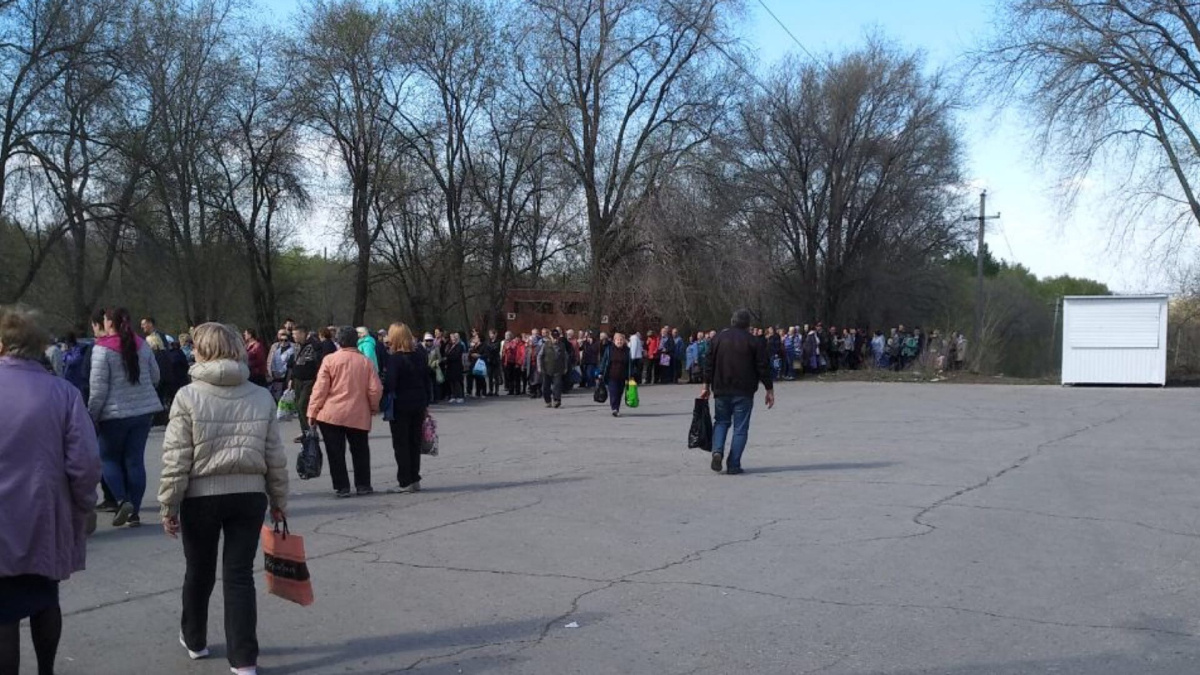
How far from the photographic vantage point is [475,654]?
5469 mm

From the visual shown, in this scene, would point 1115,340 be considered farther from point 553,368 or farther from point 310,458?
point 310,458

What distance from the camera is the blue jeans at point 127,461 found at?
28.8 feet

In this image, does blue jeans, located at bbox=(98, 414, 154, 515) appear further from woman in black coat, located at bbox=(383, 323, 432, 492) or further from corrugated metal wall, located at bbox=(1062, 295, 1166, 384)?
corrugated metal wall, located at bbox=(1062, 295, 1166, 384)

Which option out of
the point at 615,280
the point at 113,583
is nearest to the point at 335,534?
the point at 113,583

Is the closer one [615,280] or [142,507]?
[142,507]

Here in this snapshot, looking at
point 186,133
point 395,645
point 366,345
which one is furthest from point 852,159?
point 395,645

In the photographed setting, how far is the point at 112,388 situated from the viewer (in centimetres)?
867

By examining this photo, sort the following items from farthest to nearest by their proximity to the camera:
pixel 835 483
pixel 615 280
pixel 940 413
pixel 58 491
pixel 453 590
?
1. pixel 615 280
2. pixel 940 413
3. pixel 835 483
4. pixel 453 590
5. pixel 58 491

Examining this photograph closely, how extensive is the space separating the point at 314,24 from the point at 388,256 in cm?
905

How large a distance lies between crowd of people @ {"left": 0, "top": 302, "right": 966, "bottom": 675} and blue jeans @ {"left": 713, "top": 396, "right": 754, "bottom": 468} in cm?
2

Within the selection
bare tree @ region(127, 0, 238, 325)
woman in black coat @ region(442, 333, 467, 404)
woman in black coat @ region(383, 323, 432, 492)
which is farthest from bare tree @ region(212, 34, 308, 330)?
woman in black coat @ region(383, 323, 432, 492)

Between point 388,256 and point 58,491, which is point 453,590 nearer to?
point 58,491

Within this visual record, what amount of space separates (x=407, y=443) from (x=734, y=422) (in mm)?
3585

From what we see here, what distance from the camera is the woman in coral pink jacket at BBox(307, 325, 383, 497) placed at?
32.9 ft
